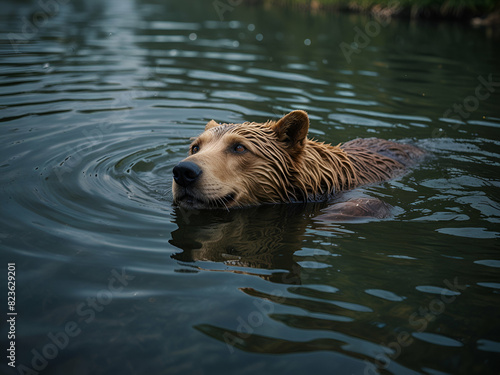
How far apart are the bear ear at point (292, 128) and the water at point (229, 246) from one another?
941 millimetres

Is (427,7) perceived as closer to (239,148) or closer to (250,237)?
(239,148)

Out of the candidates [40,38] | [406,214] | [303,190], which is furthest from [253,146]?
[40,38]

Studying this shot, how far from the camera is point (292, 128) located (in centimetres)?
646

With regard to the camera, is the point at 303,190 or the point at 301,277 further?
the point at 303,190

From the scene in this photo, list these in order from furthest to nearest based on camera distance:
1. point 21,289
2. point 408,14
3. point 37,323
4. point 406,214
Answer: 1. point 408,14
2. point 406,214
3. point 21,289
4. point 37,323

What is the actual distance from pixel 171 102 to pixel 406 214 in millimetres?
6987

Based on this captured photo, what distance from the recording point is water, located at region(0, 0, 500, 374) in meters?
3.68

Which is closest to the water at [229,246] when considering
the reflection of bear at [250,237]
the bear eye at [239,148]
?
the reflection of bear at [250,237]

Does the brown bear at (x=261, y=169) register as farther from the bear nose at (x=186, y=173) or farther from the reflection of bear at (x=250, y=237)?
the reflection of bear at (x=250, y=237)

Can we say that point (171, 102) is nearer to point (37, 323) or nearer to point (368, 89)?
point (368, 89)

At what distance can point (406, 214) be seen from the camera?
637 cm

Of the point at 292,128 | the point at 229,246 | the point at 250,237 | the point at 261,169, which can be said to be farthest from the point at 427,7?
the point at 229,246

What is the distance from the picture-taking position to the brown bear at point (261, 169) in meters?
5.95

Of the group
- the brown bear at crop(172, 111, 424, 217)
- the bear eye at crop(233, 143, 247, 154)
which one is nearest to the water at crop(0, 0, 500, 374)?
the brown bear at crop(172, 111, 424, 217)
